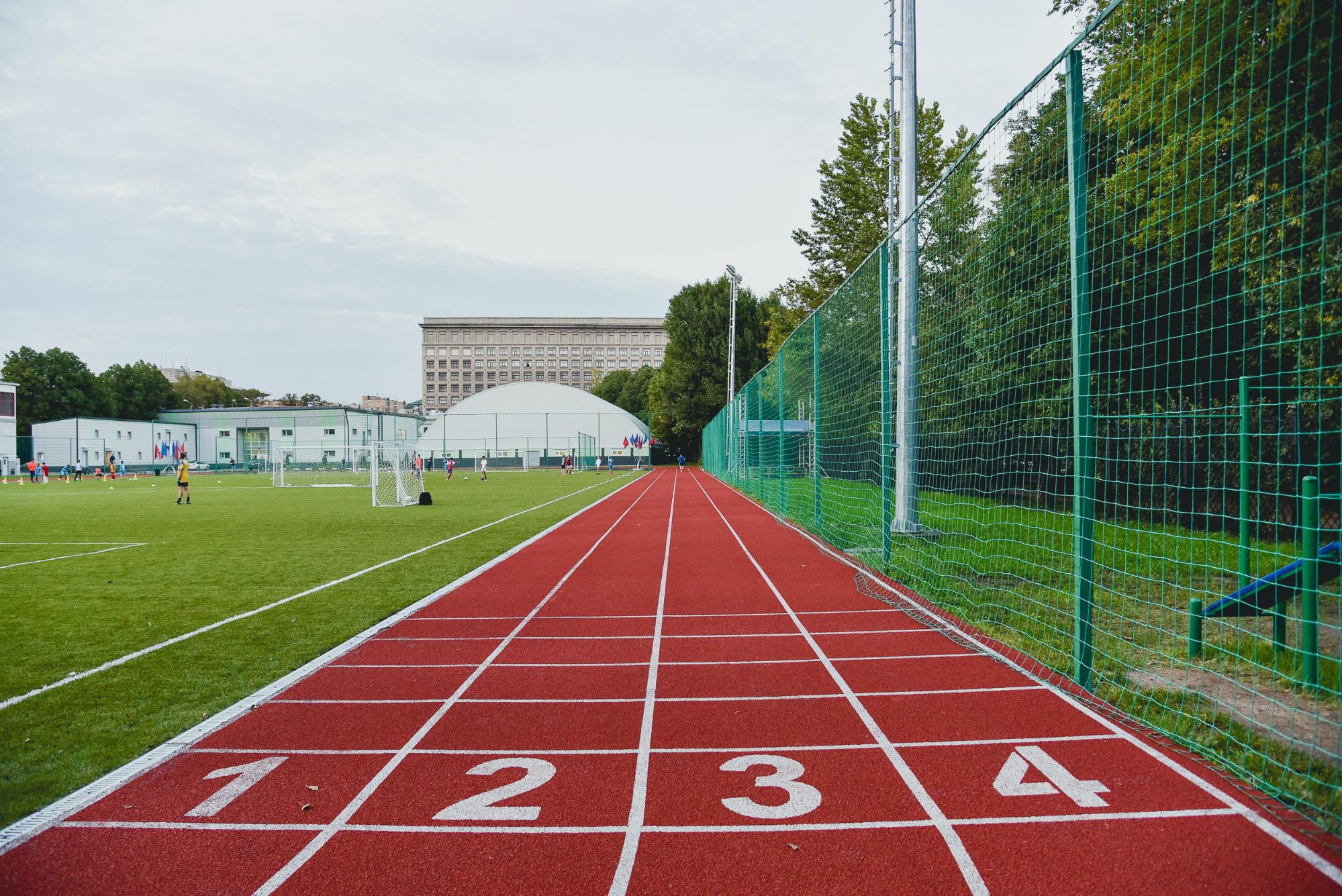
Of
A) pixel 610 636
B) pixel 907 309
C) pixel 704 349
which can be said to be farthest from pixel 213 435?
pixel 610 636

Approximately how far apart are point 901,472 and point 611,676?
576 centimetres

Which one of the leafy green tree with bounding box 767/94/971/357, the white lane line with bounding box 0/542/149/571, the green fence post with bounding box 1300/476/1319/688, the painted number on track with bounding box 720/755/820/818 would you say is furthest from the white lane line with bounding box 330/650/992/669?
the leafy green tree with bounding box 767/94/971/357

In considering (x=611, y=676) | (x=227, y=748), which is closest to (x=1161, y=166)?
(x=611, y=676)

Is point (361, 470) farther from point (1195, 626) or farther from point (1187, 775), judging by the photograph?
point (1187, 775)

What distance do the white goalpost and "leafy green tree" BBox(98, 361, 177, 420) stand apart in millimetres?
23595

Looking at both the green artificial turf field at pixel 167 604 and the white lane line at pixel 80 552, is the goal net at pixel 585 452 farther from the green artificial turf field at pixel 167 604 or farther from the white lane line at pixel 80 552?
the white lane line at pixel 80 552

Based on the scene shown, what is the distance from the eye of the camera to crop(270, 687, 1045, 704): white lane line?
463 centimetres

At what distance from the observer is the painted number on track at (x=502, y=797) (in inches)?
127

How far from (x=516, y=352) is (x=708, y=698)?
13072 centimetres

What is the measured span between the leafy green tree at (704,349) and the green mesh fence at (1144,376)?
47332mm

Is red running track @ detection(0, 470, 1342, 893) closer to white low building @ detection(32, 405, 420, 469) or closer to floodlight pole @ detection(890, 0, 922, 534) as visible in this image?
floodlight pole @ detection(890, 0, 922, 534)

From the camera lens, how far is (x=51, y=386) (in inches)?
2965

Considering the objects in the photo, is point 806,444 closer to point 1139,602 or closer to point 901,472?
point 901,472

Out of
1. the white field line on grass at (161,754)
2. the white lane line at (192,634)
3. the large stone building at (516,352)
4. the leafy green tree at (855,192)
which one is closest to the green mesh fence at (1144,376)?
the white field line on grass at (161,754)
